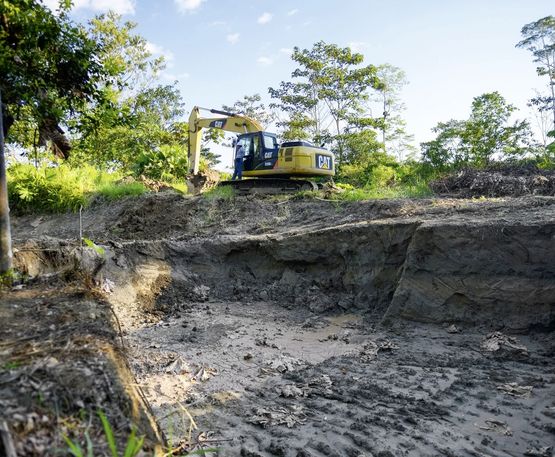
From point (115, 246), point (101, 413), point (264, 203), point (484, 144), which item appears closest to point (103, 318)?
point (101, 413)

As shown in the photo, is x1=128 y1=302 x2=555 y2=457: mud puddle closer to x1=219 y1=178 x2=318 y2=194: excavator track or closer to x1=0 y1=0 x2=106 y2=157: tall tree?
x1=0 y1=0 x2=106 y2=157: tall tree

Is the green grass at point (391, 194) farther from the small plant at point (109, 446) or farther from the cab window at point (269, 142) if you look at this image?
the small plant at point (109, 446)

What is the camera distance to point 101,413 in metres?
2.07

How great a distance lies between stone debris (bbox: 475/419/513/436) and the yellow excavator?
9.58 m

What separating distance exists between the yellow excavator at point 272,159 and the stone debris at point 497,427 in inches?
377

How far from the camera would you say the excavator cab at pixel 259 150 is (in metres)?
13.4

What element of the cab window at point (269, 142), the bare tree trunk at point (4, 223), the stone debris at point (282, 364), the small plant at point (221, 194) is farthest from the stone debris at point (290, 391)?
the cab window at point (269, 142)

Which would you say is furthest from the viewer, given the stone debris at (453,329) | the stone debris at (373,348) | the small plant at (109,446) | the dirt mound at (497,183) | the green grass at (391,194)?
the green grass at (391,194)

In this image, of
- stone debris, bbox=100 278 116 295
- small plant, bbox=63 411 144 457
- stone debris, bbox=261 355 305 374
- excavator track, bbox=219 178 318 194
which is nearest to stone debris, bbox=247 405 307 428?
stone debris, bbox=261 355 305 374

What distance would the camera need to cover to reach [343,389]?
4469 mm

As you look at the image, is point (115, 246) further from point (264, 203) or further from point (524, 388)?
point (524, 388)

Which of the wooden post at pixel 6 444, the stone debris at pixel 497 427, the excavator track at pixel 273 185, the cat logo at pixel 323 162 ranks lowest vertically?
the stone debris at pixel 497 427

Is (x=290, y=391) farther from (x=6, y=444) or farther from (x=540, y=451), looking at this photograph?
(x=6, y=444)

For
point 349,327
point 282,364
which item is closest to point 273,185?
point 349,327
